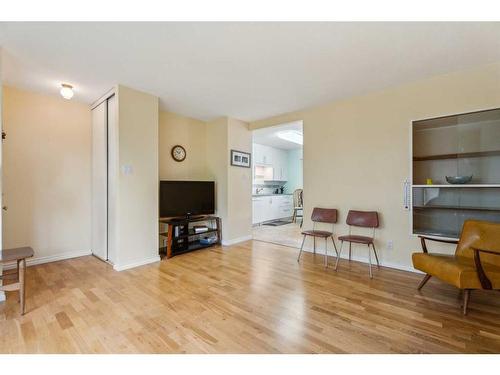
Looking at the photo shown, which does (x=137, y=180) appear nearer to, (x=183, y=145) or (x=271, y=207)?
(x=183, y=145)

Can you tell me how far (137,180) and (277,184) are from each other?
5728 mm

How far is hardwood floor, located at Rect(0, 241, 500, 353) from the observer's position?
1.60 metres

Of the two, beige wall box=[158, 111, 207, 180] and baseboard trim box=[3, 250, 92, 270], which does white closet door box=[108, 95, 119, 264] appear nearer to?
baseboard trim box=[3, 250, 92, 270]

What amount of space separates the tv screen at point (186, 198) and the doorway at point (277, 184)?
146 centimetres

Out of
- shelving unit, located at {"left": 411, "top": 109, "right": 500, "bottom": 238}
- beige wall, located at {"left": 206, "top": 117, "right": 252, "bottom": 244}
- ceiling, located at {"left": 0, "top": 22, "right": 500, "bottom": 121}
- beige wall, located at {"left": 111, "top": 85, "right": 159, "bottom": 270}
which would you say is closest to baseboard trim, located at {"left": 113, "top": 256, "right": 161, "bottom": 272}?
beige wall, located at {"left": 111, "top": 85, "right": 159, "bottom": 270}

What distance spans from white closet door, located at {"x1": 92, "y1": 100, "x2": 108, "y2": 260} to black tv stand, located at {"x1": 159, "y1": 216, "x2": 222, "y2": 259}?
0.85m

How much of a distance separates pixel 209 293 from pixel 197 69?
99.0 inches

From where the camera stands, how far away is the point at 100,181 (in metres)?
3.54

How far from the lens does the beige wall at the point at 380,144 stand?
272cm

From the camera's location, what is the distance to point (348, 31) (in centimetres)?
194

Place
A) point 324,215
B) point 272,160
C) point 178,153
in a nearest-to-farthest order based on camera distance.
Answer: point 324,215 < point 178,153 < point 272,160

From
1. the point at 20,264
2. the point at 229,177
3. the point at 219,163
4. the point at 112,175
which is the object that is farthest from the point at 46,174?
the point at 229,177
